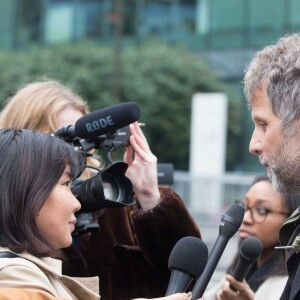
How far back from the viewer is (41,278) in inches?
85.4

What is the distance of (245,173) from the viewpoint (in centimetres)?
2338

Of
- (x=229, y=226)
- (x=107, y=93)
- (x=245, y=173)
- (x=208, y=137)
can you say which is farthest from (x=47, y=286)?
(x=245, y=173)

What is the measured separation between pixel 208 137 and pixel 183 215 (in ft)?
48.1

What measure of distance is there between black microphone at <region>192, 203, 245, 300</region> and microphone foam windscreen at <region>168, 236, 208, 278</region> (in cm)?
4

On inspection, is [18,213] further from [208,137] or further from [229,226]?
[208,137]

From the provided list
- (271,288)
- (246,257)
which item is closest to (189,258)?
(246,257)

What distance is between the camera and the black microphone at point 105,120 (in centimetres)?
258

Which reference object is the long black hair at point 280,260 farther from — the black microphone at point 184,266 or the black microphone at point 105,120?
the black microphone at point 184,266

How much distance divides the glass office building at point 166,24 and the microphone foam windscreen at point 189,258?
67.4ft

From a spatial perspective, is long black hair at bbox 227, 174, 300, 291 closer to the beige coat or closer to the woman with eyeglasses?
the woman with eyeglasses

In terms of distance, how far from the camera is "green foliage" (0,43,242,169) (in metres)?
21.3

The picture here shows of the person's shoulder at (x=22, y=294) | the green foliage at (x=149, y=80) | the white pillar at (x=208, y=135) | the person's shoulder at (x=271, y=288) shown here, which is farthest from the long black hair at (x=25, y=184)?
the green foliage at (x=149, y=80)

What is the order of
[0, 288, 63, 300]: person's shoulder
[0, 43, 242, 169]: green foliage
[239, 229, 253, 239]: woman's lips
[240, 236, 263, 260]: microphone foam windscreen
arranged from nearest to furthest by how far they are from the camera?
[0, 288, 63, 300]: person's shoulder
[240, 236, 263, 260]: microphone foam windscreen
[239, 229, 253, 239]: woman's lips
[0, 43, 242, 169]: green foliage

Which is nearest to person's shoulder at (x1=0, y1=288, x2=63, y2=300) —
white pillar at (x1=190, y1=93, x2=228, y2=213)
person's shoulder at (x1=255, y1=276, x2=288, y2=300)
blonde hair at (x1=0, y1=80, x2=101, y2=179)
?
blonde hair at (x1=0, y1=80, x2=101, y2=179)
